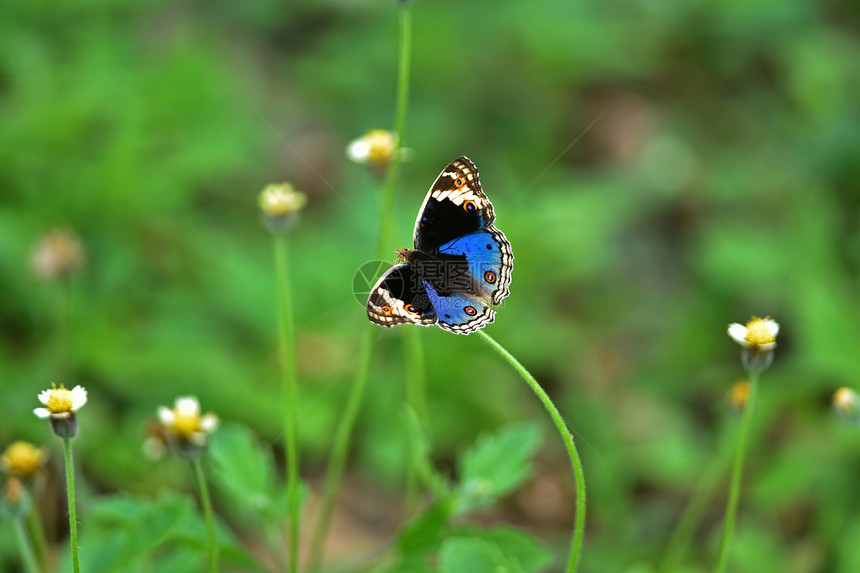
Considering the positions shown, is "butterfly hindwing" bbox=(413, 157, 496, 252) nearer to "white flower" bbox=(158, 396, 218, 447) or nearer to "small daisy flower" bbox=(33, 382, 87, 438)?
"white flower" bbox=(158, 396, 218, 447)

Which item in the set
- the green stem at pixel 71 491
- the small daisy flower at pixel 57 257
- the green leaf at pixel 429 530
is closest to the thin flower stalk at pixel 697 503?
the green leaf at pixel 429 530

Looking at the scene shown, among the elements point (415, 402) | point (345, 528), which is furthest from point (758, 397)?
point (345, 528)

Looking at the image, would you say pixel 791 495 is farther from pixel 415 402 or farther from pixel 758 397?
pixel 415 402

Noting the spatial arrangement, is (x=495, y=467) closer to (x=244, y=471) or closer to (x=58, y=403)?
(x=244, y=471)

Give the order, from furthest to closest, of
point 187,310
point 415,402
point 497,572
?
point 187,310 → point 415,402 → point 497,572

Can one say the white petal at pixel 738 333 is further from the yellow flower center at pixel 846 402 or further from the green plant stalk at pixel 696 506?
the green plant stalk at pixel 696 506

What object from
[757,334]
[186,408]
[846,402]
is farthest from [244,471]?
[846,402]
